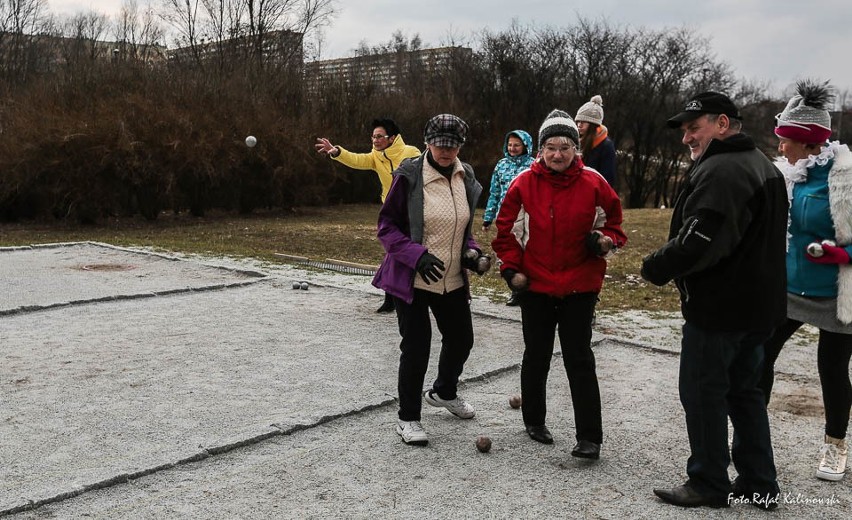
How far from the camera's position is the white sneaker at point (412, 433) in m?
4.42

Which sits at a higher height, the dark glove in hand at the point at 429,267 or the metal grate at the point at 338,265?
the dark glove in hand at the point at 429,267

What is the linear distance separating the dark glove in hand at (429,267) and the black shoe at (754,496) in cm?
182

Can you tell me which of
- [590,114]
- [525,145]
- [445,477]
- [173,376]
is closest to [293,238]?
[525,145]

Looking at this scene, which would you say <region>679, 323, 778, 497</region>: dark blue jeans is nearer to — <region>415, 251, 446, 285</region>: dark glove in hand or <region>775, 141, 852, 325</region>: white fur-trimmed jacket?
<region>775, 141, 852, 325</region>: white fur-trimmed jacket

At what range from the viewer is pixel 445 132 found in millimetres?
4508

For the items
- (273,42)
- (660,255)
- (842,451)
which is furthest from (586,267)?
(273,42)

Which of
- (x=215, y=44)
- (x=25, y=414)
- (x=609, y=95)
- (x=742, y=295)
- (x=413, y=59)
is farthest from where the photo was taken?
(x=413, y=59)

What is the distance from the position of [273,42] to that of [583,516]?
118 ft

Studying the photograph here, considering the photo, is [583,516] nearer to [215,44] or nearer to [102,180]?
[102,180]

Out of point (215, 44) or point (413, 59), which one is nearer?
point (215, 44)

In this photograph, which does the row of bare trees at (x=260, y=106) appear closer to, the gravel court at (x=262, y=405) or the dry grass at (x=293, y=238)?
the dry grass at (x=293, y=238)

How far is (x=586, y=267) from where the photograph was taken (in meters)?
4.20

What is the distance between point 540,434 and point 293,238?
41.7 ft

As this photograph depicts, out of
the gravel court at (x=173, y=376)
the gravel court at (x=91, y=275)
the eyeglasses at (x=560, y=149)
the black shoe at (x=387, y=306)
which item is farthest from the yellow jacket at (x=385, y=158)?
the eyeglasses at (x=560, y=149)
